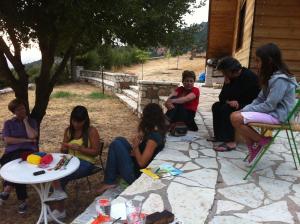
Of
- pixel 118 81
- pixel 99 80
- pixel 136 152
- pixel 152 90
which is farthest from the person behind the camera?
pixel 99 80

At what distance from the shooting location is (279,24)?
6727mm

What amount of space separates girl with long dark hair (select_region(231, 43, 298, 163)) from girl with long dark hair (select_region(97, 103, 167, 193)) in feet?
3.10

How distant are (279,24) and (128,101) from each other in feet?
21.0

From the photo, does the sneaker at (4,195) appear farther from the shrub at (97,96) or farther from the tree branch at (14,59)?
the shrub at (97,96)

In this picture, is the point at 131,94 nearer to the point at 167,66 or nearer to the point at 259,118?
the point at 259,118

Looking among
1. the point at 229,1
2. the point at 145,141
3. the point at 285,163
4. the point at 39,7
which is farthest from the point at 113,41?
the point at 229,1

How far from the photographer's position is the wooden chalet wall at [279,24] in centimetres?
666

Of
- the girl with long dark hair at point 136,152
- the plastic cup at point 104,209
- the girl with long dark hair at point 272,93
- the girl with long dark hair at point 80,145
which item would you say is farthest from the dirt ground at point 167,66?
the plastic cup at point 104,209

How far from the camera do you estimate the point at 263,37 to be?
6754 millimetres

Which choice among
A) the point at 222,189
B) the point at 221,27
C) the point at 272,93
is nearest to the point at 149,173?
the point at 222,189

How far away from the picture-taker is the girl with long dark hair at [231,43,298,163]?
3564mm

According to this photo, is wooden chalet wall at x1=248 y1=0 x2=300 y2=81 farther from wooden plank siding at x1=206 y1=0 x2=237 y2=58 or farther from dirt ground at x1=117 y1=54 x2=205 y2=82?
dirt ground at x1=117 y1=54 x2=205 y2=82

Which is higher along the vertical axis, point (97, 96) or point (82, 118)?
point (82, 118)

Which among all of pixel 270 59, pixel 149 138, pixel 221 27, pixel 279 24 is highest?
pixel 221 27
